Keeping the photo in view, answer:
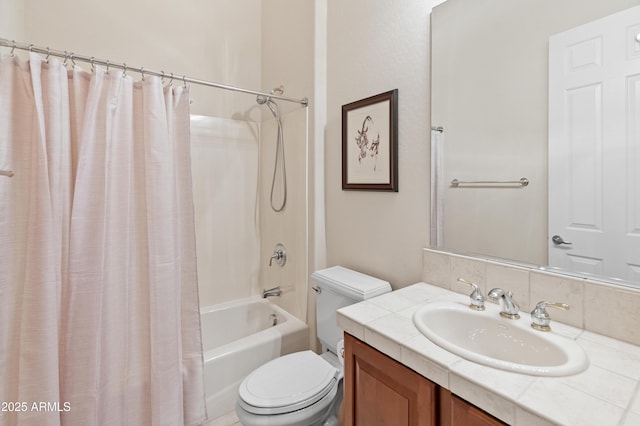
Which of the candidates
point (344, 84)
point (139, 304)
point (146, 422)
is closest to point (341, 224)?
point (344, 84)

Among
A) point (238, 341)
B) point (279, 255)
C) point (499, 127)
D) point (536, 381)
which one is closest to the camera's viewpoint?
point (536, 381)

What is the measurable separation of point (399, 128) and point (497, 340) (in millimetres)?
1025

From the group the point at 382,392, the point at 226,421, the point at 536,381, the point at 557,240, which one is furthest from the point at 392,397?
the point at 226,421

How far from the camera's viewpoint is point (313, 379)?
1.36 meters

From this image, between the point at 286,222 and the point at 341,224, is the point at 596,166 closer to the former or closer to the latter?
the point at 341,224

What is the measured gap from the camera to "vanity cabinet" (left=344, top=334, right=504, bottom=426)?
2.36ft

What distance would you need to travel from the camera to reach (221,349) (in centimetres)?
175

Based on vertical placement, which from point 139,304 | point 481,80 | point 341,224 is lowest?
point 139,304

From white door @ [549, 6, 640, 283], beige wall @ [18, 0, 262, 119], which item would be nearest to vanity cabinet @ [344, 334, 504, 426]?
white door @ [549, 6, 640, 283]

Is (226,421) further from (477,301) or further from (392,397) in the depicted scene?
(477,301)

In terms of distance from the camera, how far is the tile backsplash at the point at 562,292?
2.80 feet

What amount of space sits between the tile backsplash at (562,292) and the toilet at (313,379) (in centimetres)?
41

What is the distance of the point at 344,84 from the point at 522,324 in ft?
5.05

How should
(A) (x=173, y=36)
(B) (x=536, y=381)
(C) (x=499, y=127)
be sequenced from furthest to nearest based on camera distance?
(A) (x=173, y=36), (C) (x=499, y=127), (B) (x=536, y=381)
